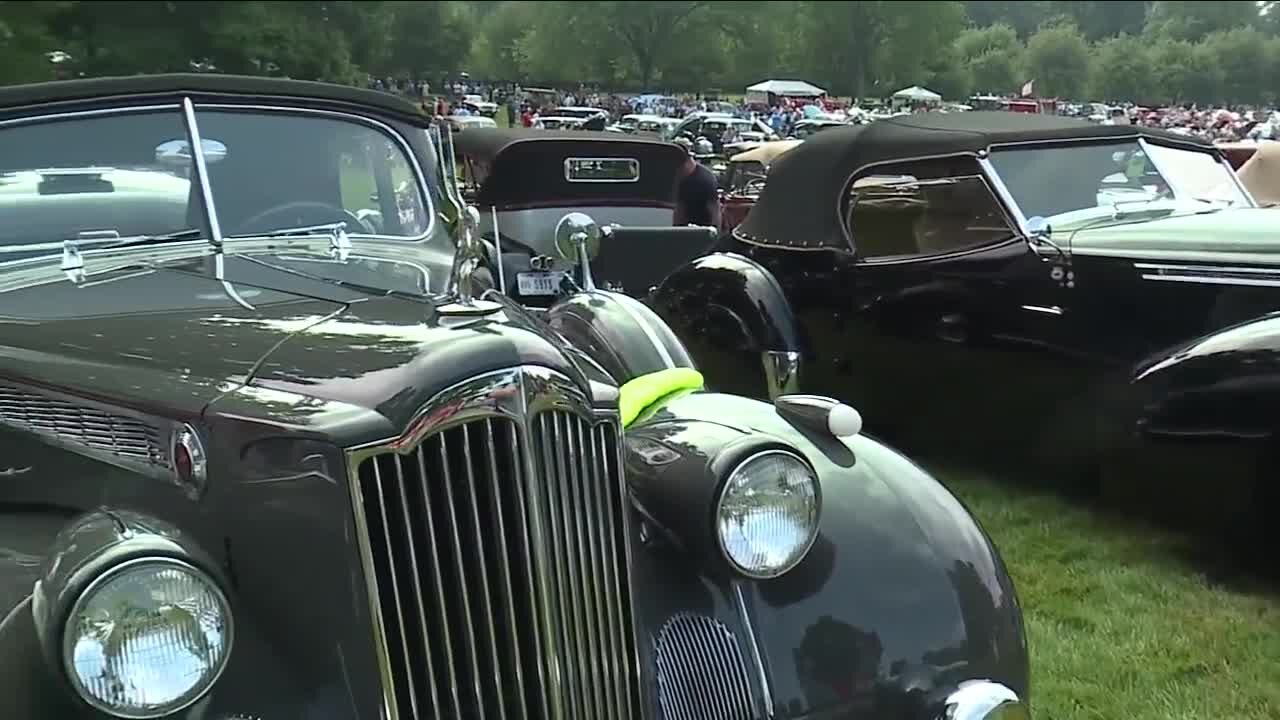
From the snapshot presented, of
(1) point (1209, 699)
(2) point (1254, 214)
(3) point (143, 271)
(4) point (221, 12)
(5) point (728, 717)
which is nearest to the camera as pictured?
(5) point (728, 717)

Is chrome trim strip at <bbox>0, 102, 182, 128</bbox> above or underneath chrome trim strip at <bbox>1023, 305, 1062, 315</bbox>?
above

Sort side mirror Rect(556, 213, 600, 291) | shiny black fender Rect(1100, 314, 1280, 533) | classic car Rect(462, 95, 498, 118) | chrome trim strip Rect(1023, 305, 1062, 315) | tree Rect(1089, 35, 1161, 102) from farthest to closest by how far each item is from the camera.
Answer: classic car Rect(462, 95, 498, 118), tree Rect(1089, 35, 1161, 102), chrome trim strip Rect(1023, 305, 1062, 315), side mirror Rect(556, 213, 600, 291), shiny black fender Rect(1100, 314, 1280, 533)

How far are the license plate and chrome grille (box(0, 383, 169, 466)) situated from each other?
328cm

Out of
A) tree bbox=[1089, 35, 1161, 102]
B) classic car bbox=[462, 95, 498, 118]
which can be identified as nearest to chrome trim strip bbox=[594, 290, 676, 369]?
tree bbox=[1089, 35, 1161, 102]

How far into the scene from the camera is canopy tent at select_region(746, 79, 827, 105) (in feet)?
133

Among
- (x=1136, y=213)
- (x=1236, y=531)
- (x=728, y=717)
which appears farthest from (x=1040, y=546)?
(x=728, y=717)

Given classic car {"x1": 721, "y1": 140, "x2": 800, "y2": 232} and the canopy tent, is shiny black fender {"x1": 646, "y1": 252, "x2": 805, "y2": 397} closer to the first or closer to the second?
classic car {"x1": 721, "y1": 140, "x2": 800, "y2": 232}

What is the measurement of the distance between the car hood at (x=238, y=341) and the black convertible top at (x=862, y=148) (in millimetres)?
4058

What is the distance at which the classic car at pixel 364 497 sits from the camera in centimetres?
203

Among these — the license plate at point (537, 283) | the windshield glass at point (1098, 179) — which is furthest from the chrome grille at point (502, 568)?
the windshield glass at point (1098, 179)

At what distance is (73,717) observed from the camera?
1.89 metres

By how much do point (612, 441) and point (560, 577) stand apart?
11.3 inches

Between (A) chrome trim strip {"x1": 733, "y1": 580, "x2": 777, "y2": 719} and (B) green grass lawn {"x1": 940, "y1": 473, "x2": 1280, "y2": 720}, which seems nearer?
(A) chrome trim strip {"x1": 733, "y1": 580, "x2": 777, "y2": 719}

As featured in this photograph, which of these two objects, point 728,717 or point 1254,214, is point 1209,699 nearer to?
point 728,717
